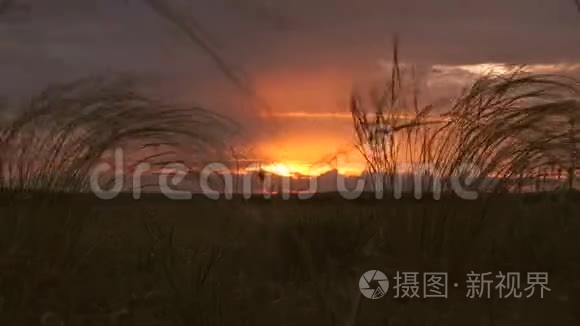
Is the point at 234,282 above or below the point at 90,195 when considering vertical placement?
below

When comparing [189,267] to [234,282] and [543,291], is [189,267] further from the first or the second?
[543,291]

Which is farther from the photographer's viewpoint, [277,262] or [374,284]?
[277,262]

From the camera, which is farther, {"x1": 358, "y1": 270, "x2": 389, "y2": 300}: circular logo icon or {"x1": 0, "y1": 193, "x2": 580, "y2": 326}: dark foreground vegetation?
{"x1": 358, "y1": 270, "x2": 389, "y2": 300}: circular logo icon

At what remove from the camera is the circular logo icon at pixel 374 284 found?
10.4 feet

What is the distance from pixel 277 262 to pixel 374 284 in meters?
0.55

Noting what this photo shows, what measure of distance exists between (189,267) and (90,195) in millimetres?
809

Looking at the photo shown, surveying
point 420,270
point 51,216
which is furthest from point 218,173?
point 420,270

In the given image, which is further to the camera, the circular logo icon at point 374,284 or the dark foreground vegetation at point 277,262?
the circular logo icon at point 374,284

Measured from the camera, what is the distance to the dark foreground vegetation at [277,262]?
113 inches

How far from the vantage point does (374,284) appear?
3215mm

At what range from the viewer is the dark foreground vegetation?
2877mm

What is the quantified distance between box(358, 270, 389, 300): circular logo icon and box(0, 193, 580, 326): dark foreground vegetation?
3 cm

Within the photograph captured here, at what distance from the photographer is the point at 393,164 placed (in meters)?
3.96

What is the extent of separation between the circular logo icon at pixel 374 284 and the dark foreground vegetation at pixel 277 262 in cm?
3
